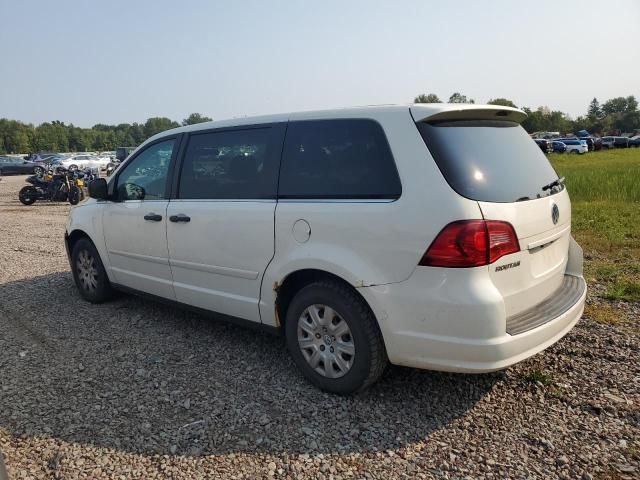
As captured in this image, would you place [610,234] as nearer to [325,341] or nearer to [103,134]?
[325,341]

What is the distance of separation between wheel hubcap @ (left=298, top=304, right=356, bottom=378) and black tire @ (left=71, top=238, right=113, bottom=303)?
2.76m

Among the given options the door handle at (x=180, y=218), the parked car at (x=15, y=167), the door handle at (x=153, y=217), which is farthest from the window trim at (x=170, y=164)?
the parked car at (x=15, y=167)

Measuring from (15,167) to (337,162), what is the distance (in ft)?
134

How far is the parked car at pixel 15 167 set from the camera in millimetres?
36875

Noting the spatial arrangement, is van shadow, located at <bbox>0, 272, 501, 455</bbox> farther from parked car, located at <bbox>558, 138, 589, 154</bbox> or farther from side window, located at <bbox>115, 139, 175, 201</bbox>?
parked car, located at <bbox>558, 138, 589, 154</bbox>

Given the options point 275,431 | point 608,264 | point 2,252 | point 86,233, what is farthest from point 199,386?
point 2,252

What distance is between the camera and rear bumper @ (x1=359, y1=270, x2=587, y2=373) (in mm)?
2672

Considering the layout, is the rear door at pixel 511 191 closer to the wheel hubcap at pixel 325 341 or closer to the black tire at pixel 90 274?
the wheel hubcap at pixel 325 341

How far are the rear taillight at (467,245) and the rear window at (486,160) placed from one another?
17 cm

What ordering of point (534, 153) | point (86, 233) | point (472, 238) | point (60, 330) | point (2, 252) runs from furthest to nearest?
point (2, 252) → point (86, 233) → point (60, 330) → point (534, 153) → point (472, 238)

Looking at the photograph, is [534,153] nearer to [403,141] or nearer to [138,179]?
[403,141]

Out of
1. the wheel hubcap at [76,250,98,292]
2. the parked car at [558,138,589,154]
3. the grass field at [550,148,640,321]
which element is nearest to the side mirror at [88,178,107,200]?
the wheel hubcap at [76,250,98,292]

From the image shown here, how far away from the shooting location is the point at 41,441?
291 centimetres

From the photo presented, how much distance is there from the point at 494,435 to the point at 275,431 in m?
1.24
